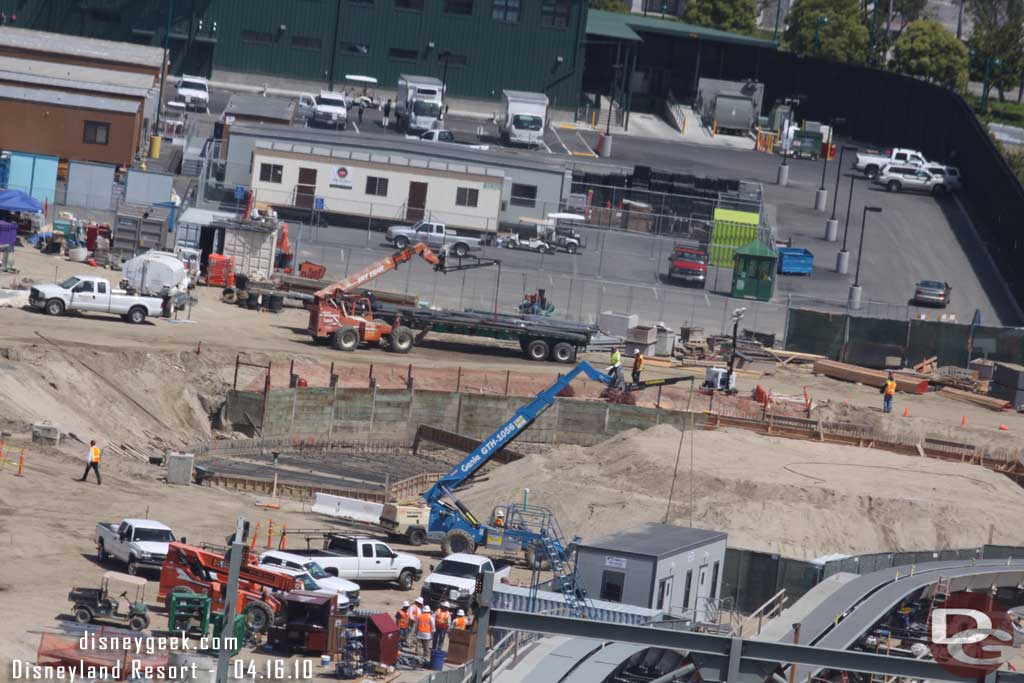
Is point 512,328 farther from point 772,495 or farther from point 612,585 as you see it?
point 612,585

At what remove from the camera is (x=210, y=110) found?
93.6 meters

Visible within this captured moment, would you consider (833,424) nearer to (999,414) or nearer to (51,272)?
(999,414)

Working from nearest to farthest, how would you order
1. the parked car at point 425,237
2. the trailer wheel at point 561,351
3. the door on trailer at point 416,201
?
the trailer wheel at point 561,351 → the parked car at point 425,237 → the door on trailer at point 416,201

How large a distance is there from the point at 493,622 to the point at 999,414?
163ft

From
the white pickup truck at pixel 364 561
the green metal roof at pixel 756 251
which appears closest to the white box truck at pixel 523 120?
the green metal roof at pixel 756 251

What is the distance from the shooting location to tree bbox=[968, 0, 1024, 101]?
382 feet

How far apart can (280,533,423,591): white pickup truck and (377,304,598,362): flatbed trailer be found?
23163 mm

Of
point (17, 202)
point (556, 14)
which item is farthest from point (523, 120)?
point (17, 202)

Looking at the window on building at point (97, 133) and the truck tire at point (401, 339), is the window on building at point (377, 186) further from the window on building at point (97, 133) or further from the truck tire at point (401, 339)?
the truck tire at point (401, 339)

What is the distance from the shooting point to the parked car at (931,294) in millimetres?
74438

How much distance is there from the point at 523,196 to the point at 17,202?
24903mm

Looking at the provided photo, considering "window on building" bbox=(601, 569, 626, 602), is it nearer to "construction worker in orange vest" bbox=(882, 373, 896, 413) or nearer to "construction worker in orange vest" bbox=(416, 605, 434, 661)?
"construction worker in orange vest" bbox=(416, 605, 434, 661)

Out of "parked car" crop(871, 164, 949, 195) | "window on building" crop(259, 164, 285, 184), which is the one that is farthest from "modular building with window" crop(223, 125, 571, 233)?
"parked car" crop(871, 164, 949, 195)

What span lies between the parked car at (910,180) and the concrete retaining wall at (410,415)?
143 ft
